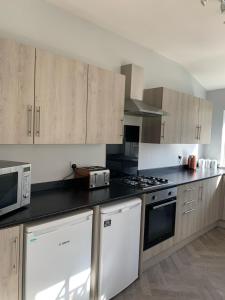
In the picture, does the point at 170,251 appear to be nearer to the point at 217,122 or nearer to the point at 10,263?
the point at 10,263

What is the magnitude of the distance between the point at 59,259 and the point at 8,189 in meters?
0.62

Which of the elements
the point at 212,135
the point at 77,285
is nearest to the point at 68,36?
the point at 77,285

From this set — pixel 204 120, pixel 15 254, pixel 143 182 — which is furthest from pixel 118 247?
pixel 204 120

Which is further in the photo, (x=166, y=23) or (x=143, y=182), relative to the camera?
(x=143, y=182)

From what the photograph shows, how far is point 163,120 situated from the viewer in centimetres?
328

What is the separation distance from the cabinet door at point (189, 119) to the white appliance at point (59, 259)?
2.26m

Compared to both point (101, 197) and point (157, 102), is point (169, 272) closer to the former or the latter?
point (101, 197)

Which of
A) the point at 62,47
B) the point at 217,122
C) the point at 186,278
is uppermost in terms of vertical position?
the point at 62,47

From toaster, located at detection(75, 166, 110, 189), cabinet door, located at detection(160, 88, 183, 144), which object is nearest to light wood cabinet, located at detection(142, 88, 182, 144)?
cabinet door, located at detection(160, 88, 183, 144)

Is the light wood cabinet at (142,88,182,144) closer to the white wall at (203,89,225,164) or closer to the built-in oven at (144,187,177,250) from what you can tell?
the built-in oven at (144,187,177,250)

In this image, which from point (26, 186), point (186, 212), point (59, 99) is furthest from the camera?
point (186, 212)

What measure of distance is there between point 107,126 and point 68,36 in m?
0.97

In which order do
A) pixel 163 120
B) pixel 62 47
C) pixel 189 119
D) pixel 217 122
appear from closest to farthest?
1. pixel 62 47
2. pixel 163 120
3. pixel 189 119
4. pixel 217 122

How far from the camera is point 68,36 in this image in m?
2.45
